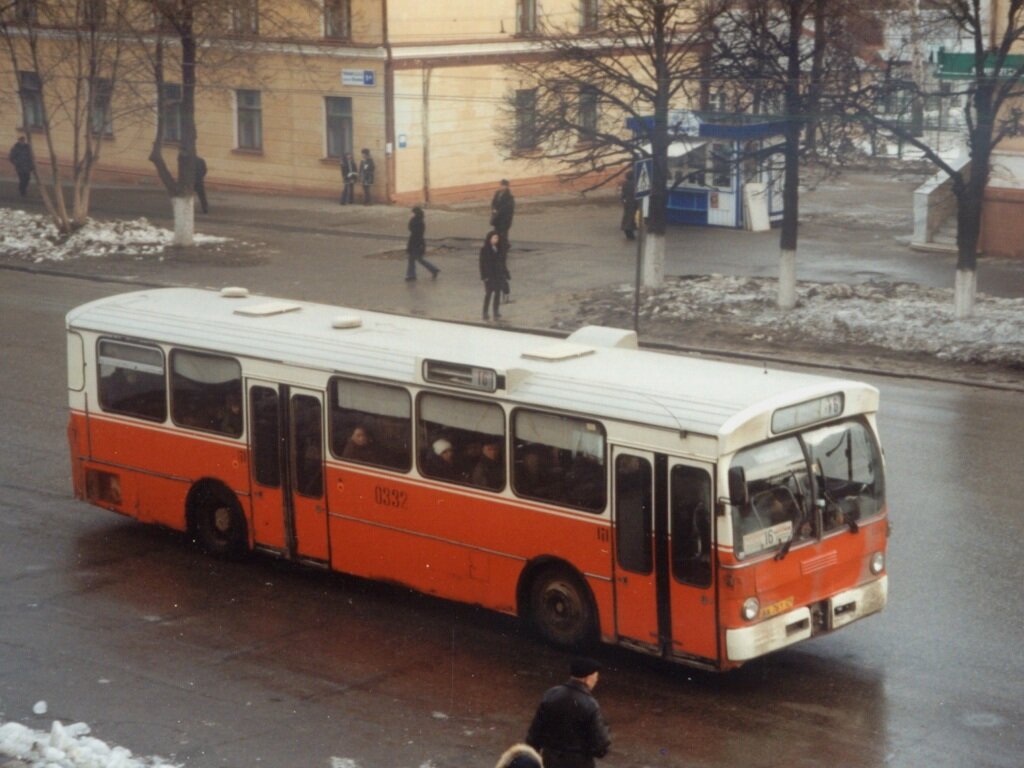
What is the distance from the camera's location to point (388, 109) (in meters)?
39.8

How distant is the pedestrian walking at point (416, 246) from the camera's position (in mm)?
28078

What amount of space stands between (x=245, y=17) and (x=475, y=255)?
830 cm

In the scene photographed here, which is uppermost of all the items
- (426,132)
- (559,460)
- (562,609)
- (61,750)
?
(426,132)

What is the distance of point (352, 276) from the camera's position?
96.8 feet

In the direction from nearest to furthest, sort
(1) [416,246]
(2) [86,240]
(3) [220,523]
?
(3) [220,523] < (1) [416,246] < (2) [86,240]

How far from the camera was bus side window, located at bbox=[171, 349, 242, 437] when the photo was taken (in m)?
12.8

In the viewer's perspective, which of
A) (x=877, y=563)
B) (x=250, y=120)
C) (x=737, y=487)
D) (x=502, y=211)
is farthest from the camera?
(x=250, y=120)

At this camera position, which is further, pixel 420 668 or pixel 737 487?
pixel 420 668

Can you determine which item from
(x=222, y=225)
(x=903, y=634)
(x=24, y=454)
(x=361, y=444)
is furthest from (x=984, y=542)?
(x=222, y=225)

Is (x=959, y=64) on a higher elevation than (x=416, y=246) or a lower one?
higher

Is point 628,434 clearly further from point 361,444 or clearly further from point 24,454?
point 24,454

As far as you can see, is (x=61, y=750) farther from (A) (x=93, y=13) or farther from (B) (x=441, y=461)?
(A) (x=93, y=13)

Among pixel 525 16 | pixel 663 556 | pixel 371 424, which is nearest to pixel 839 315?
pixel 371 424

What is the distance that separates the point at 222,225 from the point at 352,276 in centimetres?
864
